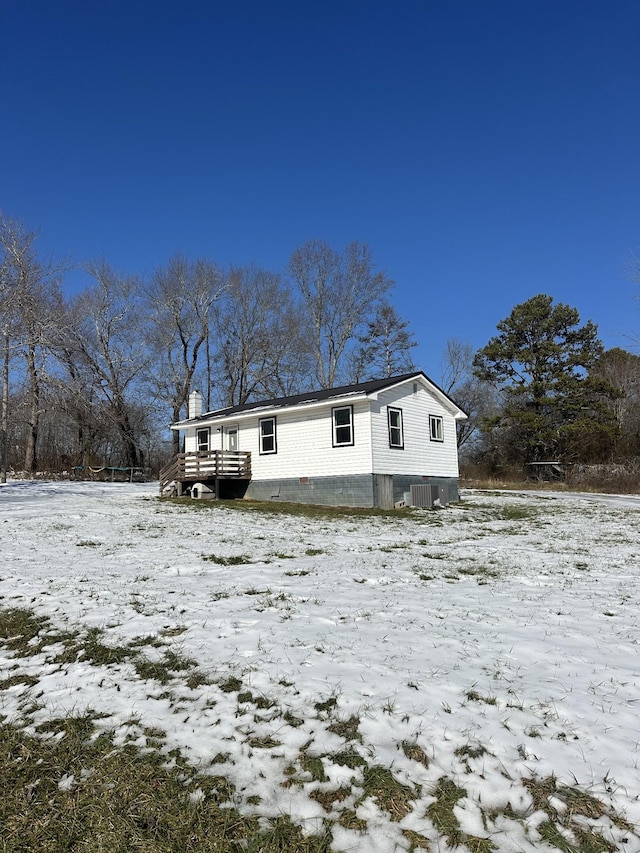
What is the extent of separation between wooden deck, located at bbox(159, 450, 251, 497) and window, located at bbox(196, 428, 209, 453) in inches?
59.6

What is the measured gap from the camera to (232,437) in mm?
21828

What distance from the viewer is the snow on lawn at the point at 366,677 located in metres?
2.44

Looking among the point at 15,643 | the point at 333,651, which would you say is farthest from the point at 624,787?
the point at 15,643

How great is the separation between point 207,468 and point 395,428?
7698mm

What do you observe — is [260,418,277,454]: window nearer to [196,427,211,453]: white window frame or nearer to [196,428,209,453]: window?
[196,427,211,453]: white window frame

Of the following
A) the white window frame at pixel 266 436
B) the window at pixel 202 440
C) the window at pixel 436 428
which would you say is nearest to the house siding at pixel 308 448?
the white window frame at pixel 266 436

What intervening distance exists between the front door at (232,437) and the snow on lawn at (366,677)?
43.3ft

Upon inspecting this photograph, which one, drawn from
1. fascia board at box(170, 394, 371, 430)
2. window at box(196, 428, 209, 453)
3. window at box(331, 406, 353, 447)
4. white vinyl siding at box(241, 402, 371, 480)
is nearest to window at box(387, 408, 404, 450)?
white vinyl siding at box(241, 402, 371, 480)

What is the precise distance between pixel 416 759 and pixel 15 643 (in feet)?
12.0

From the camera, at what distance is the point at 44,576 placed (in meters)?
6.67

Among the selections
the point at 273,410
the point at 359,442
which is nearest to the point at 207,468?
the point at 273,410

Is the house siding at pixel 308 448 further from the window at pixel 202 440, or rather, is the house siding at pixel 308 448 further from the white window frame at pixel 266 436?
the window at pixel 202 440

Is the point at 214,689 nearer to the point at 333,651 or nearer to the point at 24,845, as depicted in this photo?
the point at 333,651

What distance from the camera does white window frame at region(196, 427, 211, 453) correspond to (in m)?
22.9
